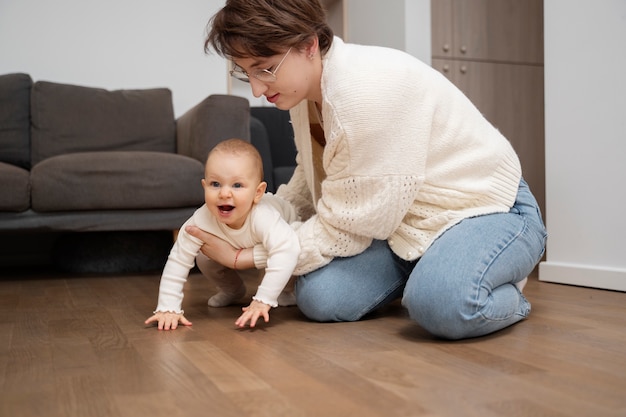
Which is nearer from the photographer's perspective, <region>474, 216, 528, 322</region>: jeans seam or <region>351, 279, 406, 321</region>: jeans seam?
<region>474, 216, 528, 322</region>: jeans seam

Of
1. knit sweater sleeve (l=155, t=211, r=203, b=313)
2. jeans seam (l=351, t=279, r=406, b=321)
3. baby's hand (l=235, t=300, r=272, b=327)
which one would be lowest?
jeans seam (l=351, t=279, r=406, b=321)

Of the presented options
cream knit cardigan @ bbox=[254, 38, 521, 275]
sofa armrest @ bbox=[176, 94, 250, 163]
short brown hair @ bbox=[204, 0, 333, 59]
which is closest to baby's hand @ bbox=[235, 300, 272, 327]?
cream knit cardigan @ bbox=[254, 38, 521, 275]

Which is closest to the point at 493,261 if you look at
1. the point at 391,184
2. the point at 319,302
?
the point at 391,184

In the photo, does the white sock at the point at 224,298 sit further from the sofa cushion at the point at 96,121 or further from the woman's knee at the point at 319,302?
the sofa cushion at the point at 96,121

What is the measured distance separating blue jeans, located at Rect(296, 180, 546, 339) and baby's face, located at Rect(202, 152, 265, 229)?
0.76ft

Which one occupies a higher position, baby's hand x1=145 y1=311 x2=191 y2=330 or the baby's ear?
the baby's ear

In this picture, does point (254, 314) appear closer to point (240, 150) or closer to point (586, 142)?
point (240, 150)

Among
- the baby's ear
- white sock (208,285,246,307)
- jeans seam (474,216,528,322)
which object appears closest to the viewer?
jeans seam (474,216,528,322)

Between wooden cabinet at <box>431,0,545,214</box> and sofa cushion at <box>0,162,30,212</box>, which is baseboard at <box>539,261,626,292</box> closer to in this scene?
wooden cabinet at <box>431,0,545,214</box>

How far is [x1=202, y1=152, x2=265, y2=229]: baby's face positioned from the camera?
4.74 feet

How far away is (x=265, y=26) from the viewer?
4.26 ft

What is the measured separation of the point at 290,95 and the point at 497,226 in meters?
0.51

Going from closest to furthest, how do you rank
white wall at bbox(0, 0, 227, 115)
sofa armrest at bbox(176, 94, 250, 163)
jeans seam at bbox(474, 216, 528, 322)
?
jeans seam at bbox(474, 216, 528, 322), sofa armrest at bbox(176, 94, 250, 163), white wall at bbox(0, 0, 227, 115)

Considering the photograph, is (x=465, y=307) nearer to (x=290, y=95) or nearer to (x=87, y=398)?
(x=290, y=95)
